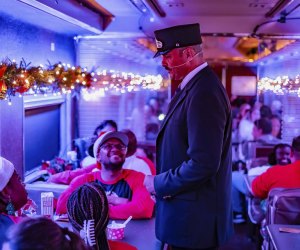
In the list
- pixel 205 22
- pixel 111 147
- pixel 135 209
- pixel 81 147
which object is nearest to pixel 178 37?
pixel 135 209

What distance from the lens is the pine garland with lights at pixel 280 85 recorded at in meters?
5.77

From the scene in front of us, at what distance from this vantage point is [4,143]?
397cm

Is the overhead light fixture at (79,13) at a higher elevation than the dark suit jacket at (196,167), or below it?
higher

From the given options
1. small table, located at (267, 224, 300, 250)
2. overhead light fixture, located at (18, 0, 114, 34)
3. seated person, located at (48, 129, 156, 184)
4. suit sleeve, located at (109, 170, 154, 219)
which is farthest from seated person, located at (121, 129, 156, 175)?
small table, located at (267, 224, 300, 250)

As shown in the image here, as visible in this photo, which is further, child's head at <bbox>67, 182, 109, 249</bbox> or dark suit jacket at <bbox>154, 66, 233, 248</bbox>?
dark suit jacket at <bbox>154, 66, 233, 248</bbox>

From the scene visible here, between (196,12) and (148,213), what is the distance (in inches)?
129

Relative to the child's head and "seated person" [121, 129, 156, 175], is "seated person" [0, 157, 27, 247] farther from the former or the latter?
"seated person" [121, 129, 156, 175]

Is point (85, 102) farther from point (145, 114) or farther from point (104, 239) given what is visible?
point (104, 239)

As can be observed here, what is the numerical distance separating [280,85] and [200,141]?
13.6ft

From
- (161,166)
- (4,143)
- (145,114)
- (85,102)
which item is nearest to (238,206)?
(145,114)

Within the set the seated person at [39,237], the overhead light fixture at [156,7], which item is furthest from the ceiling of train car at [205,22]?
the seated person at [39,237]

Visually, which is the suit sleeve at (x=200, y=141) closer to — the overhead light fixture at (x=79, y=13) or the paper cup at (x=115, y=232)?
the paper cup at (x=115, y=232)

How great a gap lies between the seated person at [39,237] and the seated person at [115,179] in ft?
5.32

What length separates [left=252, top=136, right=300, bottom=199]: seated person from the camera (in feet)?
13.6
